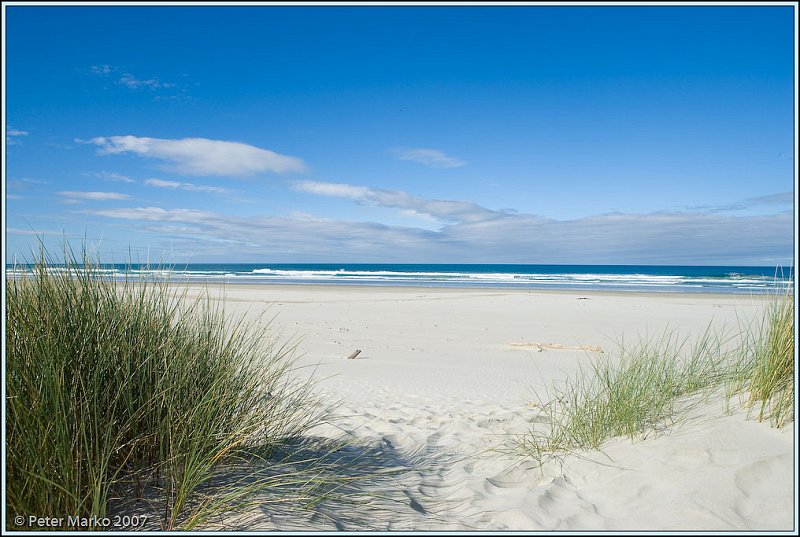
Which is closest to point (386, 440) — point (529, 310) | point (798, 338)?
point (798, 338)

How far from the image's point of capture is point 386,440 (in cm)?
536

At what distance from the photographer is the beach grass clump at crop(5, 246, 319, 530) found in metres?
2.59

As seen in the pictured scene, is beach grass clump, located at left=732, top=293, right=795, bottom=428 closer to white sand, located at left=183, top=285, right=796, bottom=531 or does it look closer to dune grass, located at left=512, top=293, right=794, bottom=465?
dune grass, located at left=512, top=293, right=794, bottom=465

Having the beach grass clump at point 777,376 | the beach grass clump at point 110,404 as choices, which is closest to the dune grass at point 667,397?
the beach grass clump at point 777,376

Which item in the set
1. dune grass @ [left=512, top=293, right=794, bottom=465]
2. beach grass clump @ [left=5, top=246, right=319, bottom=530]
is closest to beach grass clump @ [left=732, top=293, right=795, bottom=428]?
dune grass @ [left=512, top=293, right=794, bottom=465]

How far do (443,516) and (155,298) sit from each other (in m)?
2.51

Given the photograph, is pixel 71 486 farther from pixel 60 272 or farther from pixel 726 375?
pixel 726 375

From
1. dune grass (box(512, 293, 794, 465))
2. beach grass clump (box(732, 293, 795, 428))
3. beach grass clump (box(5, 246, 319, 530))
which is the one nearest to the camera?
beach grass clump (box(5, 246, 319, 530))

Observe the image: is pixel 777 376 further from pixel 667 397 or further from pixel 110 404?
pixel 110 404

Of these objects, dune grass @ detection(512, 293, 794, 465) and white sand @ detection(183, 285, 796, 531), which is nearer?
white sand @ detection(183, 285, 796, 531)

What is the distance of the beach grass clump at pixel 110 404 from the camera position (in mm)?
2586

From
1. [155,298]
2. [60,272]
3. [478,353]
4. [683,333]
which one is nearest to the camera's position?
[60,272]

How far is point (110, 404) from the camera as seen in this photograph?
296 centimetres

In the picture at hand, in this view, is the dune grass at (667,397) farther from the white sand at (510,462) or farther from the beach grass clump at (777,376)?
the white sand at (510,462)
